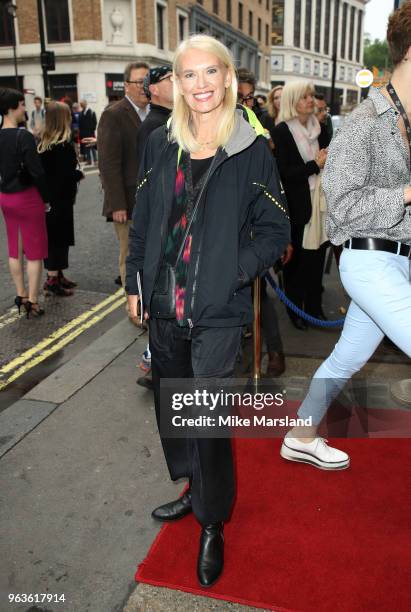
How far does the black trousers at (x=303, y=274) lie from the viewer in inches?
197

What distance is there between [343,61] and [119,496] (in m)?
94.2

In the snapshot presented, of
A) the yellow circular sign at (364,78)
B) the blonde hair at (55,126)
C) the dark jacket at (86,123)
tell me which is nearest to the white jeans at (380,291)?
the blonde hair at (55,126)

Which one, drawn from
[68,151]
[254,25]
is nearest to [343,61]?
[254,25]

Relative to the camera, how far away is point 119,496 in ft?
9.45

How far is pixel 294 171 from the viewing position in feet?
15.2

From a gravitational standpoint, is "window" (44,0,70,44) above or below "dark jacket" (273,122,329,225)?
above

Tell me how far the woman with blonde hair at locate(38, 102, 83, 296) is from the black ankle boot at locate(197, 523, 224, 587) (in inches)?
168

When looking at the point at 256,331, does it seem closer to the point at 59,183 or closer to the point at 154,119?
the point at 154,119

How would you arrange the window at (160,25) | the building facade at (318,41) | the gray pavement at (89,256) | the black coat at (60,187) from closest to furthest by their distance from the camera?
the black coat at (60,187), the gray pavement at (89,256), the window at (160,25), the building facade at (318,41)

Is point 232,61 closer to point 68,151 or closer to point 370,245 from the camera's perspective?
point 370,245

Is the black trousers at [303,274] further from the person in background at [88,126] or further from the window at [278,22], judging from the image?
the window at [278,22]

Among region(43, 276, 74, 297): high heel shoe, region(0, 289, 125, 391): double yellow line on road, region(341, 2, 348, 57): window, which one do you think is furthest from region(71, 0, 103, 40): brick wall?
region(341, 2, 348, 57): window

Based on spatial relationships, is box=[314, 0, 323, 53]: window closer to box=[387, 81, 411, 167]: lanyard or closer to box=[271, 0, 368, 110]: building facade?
box=[271, 0, 368, 110]: building facade

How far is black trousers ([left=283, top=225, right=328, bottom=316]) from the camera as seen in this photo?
499 cm
